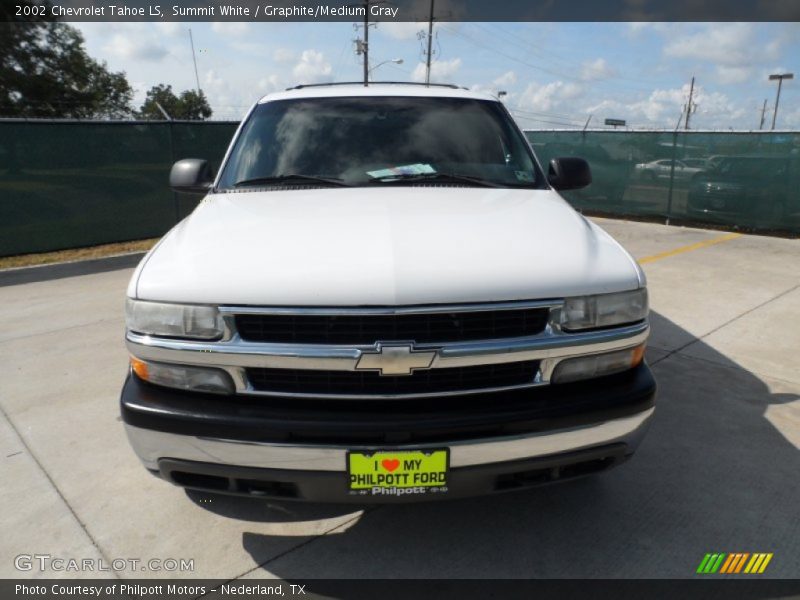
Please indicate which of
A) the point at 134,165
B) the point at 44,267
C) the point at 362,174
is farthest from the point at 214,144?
the point at 362,174

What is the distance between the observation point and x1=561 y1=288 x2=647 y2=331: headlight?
2197 mm

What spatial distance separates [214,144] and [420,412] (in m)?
9.72

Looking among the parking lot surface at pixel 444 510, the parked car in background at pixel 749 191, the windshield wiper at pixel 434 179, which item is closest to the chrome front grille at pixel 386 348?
the parking lot surface at pixel 444 510

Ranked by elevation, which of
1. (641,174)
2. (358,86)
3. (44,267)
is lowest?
(44,267)

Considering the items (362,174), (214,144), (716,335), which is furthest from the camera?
(214,144)

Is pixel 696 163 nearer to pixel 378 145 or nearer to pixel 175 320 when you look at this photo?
pixel 378 145

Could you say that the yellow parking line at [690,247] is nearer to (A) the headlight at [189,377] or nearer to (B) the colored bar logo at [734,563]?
(B) the colored bar logo at [734,563]

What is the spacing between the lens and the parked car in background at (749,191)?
427 inches

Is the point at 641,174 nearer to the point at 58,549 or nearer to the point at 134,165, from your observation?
the point at 134,165

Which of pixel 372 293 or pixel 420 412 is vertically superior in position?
pixel 372 293

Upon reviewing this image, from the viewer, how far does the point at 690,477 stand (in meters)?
3.06

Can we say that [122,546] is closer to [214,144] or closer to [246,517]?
[246,517]

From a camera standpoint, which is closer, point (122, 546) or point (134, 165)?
point (122, 546)

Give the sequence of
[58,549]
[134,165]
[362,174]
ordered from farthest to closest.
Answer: [134,165], [362,174], [58,549]
